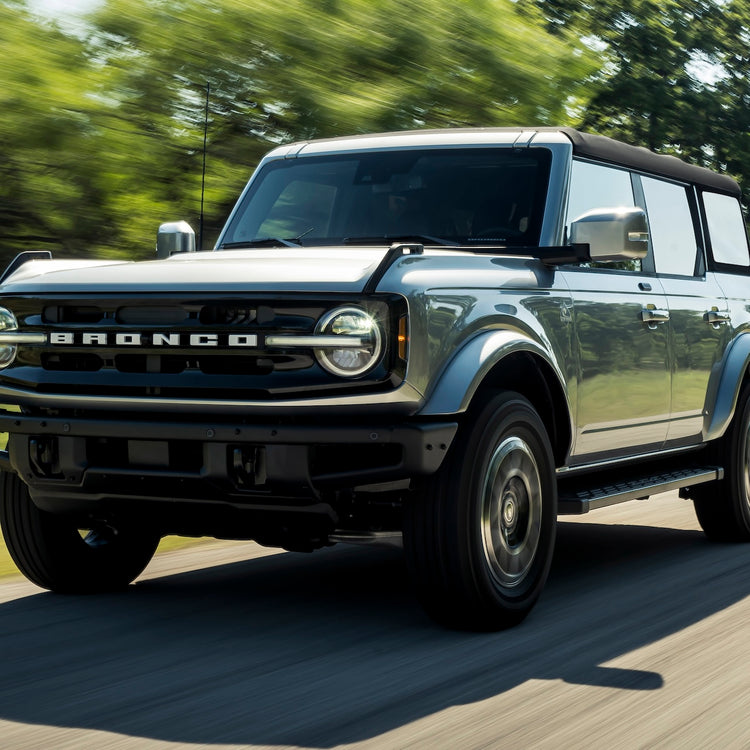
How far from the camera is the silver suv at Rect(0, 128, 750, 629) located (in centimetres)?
469

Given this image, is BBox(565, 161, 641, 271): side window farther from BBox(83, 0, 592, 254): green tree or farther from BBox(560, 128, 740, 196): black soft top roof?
BBox(83, 0, 592, 254): green tree

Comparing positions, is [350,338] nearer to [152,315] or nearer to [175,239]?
[152,315]

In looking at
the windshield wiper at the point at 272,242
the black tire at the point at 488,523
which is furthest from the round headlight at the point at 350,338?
the windshield wiper at the point at 272,242

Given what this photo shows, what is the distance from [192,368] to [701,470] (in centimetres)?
341

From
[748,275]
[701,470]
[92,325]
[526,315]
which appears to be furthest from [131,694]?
[748,275]

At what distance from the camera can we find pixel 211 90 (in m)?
12.1

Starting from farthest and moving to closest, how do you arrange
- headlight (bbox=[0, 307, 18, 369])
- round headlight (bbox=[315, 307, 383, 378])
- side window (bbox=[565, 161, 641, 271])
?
side window (bbox=[565, 161, 641, 271])
headlight (bbox=[0, 307, 18, 369])
round headlight (bbox=[315, 307, 383, 378])

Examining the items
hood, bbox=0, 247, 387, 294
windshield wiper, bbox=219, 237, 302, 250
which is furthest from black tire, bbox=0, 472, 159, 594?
windshield wiper, bbox=219, 237, 302, 250

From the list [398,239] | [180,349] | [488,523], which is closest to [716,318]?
[398,239]

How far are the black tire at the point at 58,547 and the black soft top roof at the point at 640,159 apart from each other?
2644 mm

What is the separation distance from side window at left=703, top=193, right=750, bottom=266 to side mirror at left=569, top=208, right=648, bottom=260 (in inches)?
92.7

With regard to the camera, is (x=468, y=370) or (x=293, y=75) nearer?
(x=468, y=370)

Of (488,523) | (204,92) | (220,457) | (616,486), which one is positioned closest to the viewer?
(220,457)

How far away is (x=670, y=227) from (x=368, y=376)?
10.8ft
